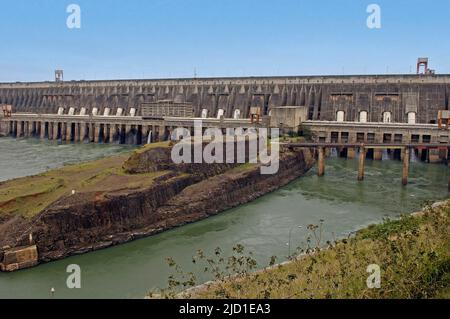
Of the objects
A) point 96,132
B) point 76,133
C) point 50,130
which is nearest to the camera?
point 96,132

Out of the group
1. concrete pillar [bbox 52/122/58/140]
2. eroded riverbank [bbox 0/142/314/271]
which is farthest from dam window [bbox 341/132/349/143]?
concrete pillar [bbox 52/122/58/140]

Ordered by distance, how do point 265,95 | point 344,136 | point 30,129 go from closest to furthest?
1. point 344,136
2. point 265,95
3. point 30,129

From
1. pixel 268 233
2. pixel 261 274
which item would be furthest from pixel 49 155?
pixel 261 274

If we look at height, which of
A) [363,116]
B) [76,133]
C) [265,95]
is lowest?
[76,133]

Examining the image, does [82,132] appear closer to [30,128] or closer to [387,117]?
[30,128]

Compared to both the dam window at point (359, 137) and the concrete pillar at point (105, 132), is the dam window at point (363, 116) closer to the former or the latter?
the dam window at point (359, 137)

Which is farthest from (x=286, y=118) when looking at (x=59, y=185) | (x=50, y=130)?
(x=50, y=130)
